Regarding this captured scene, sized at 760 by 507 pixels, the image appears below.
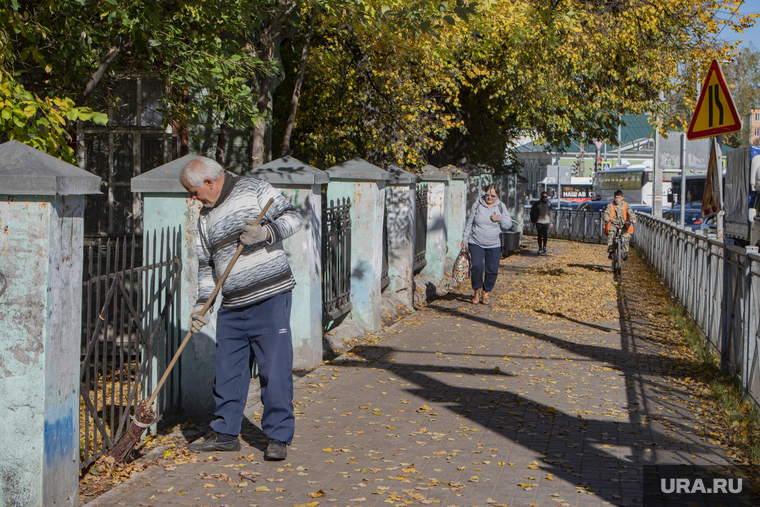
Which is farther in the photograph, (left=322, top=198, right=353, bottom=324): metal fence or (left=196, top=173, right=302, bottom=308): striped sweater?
(left=322, top=198, right=353, bottom=324): metal fence

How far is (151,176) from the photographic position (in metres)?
5.41

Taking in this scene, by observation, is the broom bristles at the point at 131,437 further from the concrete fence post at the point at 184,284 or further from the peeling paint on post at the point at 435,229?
the peeling paint on post at the point at 435,229

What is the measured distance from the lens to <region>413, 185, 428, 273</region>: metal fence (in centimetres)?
1321

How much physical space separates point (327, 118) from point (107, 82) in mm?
5493

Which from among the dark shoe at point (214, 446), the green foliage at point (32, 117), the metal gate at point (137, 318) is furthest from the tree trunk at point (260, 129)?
the dark shoe at point (214, 446)

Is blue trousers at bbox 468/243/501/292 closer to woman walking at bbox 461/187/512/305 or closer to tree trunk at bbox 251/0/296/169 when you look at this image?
woman walking at bbox 461/187/512/305

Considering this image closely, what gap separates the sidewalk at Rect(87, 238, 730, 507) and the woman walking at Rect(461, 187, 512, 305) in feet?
6.27

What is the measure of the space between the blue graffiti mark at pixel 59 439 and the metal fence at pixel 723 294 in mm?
4525

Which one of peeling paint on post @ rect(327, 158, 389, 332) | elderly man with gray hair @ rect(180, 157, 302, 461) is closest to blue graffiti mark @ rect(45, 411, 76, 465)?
elderly man with gray hair @ rect(180, 157, 302, 461)

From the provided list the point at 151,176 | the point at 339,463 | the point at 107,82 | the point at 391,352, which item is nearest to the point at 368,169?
the point at 391,352

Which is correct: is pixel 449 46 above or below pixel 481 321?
above

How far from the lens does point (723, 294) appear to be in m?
7.46

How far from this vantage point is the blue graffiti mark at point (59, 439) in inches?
147

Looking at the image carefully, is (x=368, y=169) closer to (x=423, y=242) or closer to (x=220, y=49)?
(x=220, y=49)
